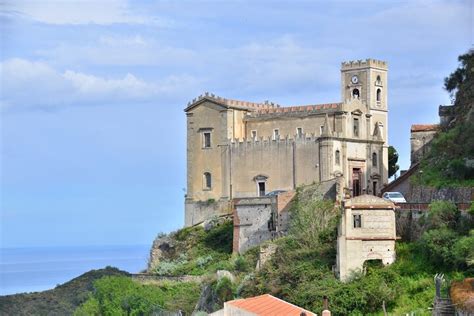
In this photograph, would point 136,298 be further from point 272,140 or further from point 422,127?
point 422,127

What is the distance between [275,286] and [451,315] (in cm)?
988

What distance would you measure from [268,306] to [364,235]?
4.99 meters

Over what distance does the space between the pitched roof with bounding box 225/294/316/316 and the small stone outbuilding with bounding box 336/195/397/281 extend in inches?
122

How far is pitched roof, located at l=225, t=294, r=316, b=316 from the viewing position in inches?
1674

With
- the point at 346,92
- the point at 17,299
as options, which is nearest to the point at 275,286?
the point at 346,92

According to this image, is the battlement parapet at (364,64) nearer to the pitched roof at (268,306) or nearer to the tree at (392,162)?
the tree at (392,162)

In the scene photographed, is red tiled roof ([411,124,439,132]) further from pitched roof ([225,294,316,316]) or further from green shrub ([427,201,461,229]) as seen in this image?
pitched roof ([225,294,316,316])

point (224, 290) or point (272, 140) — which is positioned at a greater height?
point (272, 140)

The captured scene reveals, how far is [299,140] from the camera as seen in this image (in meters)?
57.8

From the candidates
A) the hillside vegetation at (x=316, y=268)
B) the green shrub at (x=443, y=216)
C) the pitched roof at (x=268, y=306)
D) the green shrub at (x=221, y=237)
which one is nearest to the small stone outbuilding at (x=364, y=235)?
the hillside vegetation at (x=316, y=268)

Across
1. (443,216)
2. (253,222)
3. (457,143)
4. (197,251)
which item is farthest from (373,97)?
(443,216)

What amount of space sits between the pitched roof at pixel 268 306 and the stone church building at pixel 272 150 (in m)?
12.7

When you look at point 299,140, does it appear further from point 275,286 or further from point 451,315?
point 451,315

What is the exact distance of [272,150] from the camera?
58.4m
